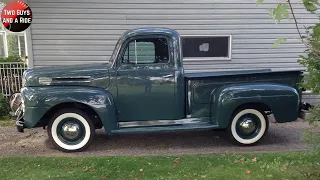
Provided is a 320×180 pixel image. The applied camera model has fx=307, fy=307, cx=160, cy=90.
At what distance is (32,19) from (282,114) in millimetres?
6318

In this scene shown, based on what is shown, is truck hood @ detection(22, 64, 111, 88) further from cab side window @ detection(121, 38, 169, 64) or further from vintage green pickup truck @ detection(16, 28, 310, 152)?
cab side window @ detection(121, 38, 169, 64)

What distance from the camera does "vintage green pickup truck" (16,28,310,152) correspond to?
513 centimetres

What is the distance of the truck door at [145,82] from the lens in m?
5.21

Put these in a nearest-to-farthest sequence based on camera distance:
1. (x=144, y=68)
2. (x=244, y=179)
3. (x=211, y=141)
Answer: (x=244, y=179), (x=144, y=68), (x=211, y=141)

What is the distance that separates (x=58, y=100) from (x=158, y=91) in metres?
1.65

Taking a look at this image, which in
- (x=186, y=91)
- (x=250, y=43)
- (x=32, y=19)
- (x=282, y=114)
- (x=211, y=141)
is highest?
(x=32, y=19)

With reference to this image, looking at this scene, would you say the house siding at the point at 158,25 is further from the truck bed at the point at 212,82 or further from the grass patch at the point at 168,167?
the grass patch at the point at 168,167

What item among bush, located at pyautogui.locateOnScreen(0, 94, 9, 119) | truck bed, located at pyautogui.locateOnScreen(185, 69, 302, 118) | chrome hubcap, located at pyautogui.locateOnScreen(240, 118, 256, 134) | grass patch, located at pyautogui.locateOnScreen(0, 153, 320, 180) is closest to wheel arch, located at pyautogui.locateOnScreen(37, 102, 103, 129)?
grass patch, located at pyautogui.locateOnScreen(0, 153, 320, 180)

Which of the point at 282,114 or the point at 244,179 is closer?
the point at 244,179

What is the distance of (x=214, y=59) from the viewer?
8.46 meters

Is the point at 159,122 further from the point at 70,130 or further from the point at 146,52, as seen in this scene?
the point at 70,130

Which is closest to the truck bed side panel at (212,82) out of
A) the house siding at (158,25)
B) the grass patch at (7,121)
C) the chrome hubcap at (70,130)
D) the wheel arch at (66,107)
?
the wheel arch at (66,107)

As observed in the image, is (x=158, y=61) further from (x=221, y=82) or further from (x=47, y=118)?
(x=47, y=118)

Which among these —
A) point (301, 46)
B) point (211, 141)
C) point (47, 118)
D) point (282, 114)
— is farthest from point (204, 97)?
point (301, 46)
